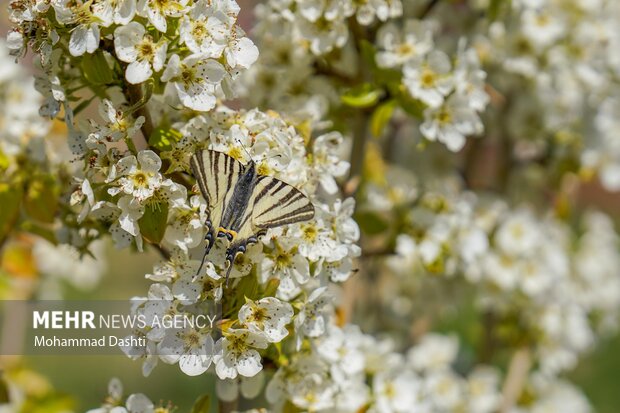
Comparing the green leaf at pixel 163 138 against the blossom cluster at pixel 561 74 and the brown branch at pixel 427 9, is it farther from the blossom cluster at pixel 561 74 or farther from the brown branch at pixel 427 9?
the blossom cluster at pixel 561 74

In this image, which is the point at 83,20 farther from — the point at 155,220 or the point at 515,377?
the point at 515,377

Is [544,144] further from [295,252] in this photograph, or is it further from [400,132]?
[295,252]

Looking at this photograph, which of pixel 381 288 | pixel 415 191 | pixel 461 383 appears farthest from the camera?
pixel 381 288

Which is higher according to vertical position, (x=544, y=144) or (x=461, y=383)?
(x=544, y=144)

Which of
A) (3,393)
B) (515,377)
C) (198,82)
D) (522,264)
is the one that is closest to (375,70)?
(198,82)

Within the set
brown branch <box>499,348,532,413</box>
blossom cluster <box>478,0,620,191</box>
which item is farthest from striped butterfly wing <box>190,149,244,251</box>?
brown branch <box>499,348,532,413</box>

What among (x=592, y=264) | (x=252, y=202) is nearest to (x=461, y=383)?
(x=592, y=264)
